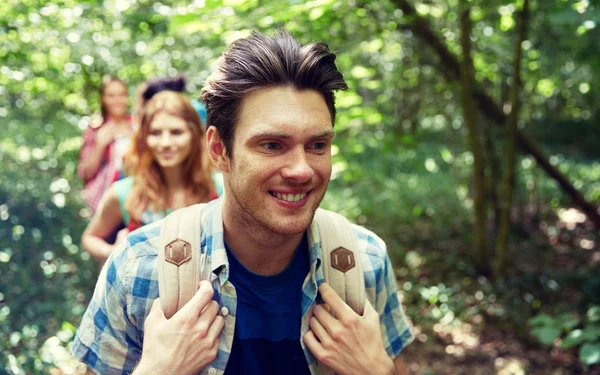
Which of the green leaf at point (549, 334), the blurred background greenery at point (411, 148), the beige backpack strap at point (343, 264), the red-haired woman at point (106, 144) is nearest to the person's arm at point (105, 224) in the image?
the blurred background greenery at point (411, 148)

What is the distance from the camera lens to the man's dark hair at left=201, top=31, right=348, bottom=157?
1639mm

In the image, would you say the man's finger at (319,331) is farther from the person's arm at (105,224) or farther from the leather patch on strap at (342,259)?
the person's arm at (105,224)

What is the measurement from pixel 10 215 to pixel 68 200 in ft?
4.44

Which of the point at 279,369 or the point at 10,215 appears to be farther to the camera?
the point at 10,215

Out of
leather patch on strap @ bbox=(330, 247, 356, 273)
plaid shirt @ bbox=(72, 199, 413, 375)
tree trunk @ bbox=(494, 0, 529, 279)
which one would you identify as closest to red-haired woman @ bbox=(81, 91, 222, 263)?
plaid shirt @ bbox=(72, 199, 413, 375)

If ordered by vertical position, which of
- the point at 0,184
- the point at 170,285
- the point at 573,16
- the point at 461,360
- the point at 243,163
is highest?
the point at 573,16

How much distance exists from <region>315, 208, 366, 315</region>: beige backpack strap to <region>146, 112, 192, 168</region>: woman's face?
1.62 meters

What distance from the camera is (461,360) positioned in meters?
4.66

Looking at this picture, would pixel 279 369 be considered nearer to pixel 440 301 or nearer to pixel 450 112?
pixel 440 301

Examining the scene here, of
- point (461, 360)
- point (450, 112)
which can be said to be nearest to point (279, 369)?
point (461, 360)

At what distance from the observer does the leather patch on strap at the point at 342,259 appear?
178cm

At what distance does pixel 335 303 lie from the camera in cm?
168

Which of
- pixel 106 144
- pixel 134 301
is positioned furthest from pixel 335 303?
pixel 106 144

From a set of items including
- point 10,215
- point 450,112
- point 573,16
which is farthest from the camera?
point 450,112
